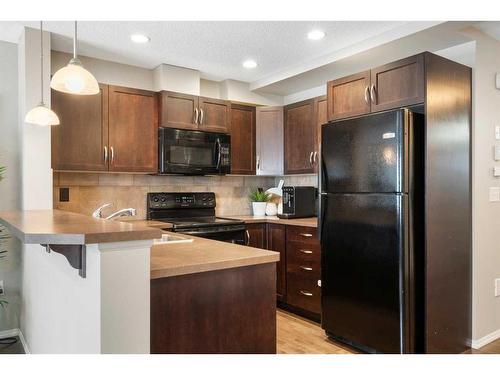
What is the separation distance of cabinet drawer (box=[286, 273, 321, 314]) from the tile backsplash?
1.20 m

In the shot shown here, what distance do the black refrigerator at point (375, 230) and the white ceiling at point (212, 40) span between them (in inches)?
28.3

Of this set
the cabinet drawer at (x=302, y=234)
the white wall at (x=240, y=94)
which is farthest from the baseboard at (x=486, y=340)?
the white wall at (x=240, y=94)

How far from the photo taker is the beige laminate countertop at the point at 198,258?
1.38 m

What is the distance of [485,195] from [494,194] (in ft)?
0.41

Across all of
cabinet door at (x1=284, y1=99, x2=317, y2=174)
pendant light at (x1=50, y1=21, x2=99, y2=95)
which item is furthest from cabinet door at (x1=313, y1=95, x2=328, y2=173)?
pendant light at (x1=50, y1=21, x2=99, y2=95)

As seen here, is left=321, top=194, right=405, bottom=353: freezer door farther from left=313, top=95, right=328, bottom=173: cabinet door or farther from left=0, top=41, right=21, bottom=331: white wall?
left=0, top=41, right=21, bottom=331: white wall

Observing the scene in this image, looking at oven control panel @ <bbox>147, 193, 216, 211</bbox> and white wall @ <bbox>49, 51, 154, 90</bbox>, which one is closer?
white wall @ <bbox>49, 51, 154, 90</bbox>

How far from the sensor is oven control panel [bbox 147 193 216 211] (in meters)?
3.74

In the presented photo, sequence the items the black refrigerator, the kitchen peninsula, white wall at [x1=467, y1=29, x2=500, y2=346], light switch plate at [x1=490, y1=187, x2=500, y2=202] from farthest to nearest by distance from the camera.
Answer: light switch plate at [x1=490, y1=187, x2=500, y2=202] → white wall at [x1=467, y1=29, x2=500, y2=346] → the black refrigerator → the kitchen peninsula

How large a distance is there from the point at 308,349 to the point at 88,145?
7.79 ft

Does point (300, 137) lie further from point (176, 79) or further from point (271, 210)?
point (176, 79)

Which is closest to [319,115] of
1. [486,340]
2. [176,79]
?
[176,79]
